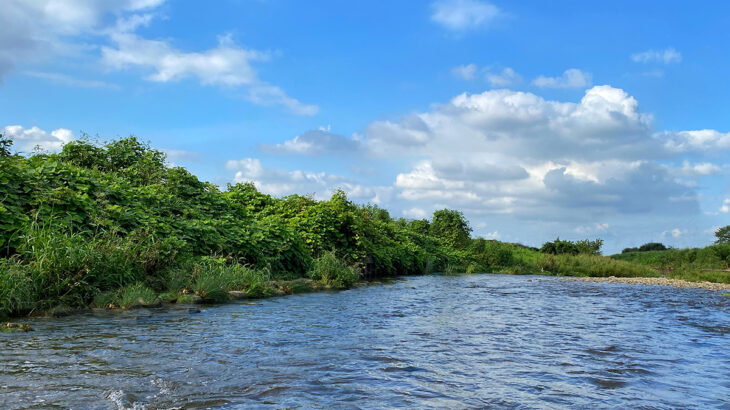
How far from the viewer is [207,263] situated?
13109mm

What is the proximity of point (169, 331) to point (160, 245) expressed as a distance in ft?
13.9

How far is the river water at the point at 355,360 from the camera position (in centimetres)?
499

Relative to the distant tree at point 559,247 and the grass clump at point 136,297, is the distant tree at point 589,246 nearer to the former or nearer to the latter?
the distant tree at point 559,247

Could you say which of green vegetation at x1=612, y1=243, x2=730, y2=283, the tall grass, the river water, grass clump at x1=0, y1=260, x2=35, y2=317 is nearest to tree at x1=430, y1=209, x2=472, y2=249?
the tall grass

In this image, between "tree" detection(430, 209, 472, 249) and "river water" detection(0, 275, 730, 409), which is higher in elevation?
"tree" detection(430, 209, 472, 249)

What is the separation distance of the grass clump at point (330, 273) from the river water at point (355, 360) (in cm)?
547

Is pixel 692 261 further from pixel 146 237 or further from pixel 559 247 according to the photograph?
pixel 146 237

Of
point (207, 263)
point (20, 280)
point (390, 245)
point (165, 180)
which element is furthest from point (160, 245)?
point (390, 245)

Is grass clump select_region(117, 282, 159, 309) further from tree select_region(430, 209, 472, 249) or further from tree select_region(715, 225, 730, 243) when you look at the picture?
tree select_region(715, 225, 730, 243)

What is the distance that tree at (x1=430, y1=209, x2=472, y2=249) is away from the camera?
4075 cm

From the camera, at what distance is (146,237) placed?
11758 millimetres

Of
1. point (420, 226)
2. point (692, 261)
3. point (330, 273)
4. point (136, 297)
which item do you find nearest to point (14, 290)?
point (136, 297)

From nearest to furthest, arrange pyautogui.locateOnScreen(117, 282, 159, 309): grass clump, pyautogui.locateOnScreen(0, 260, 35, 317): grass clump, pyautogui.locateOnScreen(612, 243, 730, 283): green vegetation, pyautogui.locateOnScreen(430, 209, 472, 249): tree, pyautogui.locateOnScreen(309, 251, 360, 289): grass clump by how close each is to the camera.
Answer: pyautogui.locateOnScreen(0, 260, 35, 317): grass clump → pyautogui.locateOnScreen(117, 282, 159, 309): grass clump → pyautogui.locateOnScreen(309, 251, 360, 289): grass clump → pyautogui.locateOnScreen(612, 243, 730, 283): green vegetation → pyautogui.locateOnScreen(430, 209, 472, 249): tree

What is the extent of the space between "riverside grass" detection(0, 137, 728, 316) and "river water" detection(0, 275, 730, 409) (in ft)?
3.03
